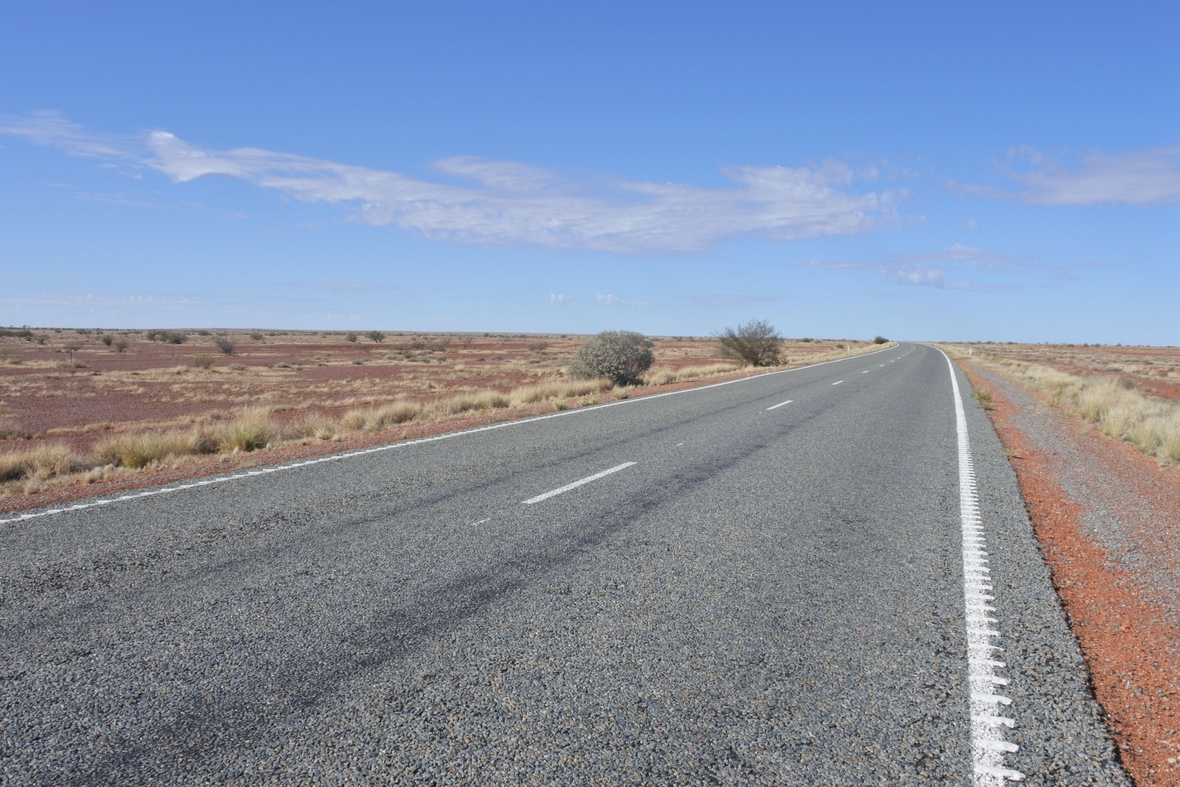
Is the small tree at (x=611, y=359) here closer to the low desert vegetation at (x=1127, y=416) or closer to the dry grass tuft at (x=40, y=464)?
the low desert vegetation at (x=1127, y=416)

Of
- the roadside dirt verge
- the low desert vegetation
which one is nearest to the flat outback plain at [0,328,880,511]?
the roadside dirt verge

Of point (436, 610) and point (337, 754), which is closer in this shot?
point (337, 754)

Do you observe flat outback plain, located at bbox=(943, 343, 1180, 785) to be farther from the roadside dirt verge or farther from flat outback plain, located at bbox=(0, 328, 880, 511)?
flat outback plain, located at bbox=(0, 328, 880, 511)

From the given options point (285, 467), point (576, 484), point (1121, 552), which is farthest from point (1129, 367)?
point (285, 467)

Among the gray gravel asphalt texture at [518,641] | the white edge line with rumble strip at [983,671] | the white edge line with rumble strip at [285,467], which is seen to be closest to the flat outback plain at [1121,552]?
the gray gravel asphalt texture at [518,641]

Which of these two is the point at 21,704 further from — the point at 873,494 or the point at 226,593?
the point at 873,494

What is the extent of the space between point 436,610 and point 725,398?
571 inches

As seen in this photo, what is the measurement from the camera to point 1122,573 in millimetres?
5434

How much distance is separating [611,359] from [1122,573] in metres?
22.3

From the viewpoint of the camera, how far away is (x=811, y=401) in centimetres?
1741

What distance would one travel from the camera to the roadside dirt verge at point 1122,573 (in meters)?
3.25

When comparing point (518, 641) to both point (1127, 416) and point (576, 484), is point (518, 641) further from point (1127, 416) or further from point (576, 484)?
point (1127, 416)

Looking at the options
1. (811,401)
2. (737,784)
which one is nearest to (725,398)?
(811,401)

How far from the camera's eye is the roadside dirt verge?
3.25 metres
